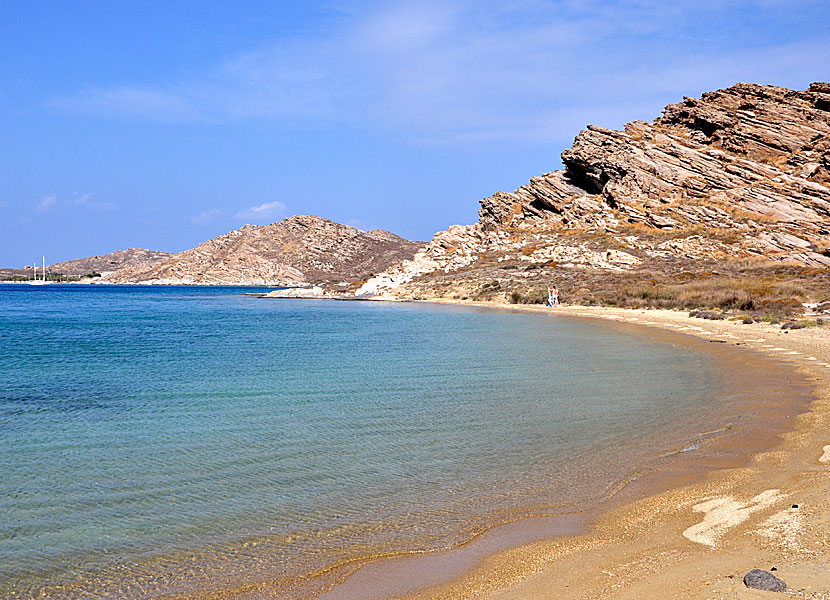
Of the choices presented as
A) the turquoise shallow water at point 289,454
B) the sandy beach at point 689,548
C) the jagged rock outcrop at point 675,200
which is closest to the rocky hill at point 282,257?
the jagged rock outcrop at point 675,200

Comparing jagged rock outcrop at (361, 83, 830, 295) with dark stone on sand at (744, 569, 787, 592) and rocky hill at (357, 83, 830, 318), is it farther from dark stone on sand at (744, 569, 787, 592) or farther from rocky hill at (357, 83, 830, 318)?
dark stone on sand at (744, 569, 787, 592)

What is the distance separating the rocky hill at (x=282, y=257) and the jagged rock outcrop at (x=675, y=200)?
75529 millimetres

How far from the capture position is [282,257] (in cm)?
15862

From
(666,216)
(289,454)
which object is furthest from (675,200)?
(289,454)

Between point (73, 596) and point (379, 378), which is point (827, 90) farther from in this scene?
point (73, 596)

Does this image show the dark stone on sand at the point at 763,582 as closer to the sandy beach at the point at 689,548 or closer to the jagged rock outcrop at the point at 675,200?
the sandy beach at the point at 689,548

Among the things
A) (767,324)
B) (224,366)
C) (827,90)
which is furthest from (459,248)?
(224,366)

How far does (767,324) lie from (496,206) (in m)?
55.1

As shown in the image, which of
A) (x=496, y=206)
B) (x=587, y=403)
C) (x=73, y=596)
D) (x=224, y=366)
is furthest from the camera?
(x=496, y=206)

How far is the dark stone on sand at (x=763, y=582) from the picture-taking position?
13.2ft

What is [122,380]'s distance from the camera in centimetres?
1407

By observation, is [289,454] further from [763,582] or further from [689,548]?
[763,582]

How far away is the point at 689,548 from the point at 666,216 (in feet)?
193

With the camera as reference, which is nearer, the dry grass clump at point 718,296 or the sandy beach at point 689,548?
the sandy beach at point 689,548
